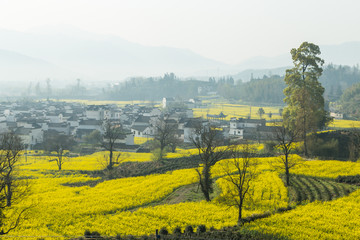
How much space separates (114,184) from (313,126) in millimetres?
30481

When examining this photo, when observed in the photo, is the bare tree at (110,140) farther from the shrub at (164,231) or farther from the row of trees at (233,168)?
the shrub at (164,231)

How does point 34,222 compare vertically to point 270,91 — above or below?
below

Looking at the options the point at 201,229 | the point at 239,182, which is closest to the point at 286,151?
the point at 239,182

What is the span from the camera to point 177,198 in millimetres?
31891

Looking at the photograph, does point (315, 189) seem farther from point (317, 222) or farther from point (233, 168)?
point (233, 168)

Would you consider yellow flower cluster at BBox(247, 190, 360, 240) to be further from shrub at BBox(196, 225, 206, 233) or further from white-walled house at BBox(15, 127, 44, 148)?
white-walled house at BBox(15, 127, 44, 148)

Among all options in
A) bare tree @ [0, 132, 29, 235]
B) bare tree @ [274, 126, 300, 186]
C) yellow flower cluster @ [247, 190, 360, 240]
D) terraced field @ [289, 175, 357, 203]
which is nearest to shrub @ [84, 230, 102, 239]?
bare tree @ [0, 132, 29, 235]

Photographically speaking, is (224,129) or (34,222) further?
(224,129)

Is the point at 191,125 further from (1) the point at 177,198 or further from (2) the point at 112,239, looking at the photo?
(2) the point at 112,239

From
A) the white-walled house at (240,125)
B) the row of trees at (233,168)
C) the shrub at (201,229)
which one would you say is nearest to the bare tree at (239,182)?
the row of trees at (233,168)

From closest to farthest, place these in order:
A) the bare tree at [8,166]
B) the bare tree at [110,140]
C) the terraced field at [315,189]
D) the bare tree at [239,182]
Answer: the bare tree at [239,182] → the bare tree at [8,166] → the terraced field at [315,189] → the bare tree at [110,140]

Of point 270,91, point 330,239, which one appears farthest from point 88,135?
point 270,91

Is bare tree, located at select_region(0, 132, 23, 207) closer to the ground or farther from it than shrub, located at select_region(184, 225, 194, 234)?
farther from it

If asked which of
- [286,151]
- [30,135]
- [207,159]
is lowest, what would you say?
[30,135]
